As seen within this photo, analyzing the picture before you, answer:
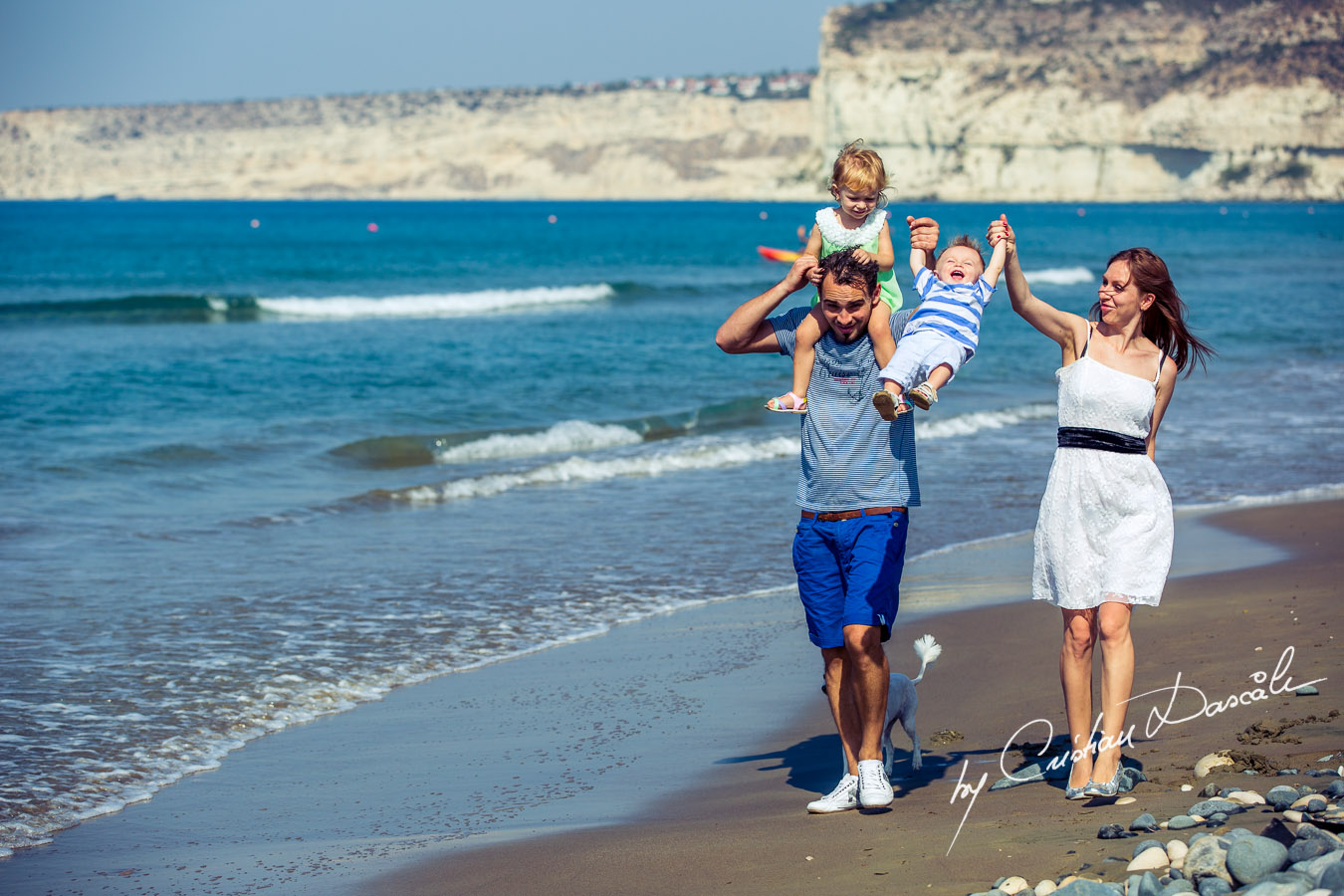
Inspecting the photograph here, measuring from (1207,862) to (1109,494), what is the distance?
53.5 inches

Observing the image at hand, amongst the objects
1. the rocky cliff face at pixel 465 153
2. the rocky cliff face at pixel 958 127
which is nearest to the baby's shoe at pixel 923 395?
the rocky cliff face at pixel 958 127

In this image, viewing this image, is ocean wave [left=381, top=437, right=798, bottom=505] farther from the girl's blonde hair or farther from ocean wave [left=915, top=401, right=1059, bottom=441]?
the girl's blonde hair

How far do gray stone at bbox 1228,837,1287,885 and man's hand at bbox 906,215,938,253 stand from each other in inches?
85.1

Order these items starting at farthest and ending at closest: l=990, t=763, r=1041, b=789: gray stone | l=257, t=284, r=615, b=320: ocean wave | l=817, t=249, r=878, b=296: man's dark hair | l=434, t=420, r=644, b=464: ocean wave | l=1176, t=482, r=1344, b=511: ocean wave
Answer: l=257, t=284, r=615, b=320: ocean wave, l=434, t=420, r=644, b=464: ocean wave, l=1176, t=482, r=1344, b=511: ocean wave, l=990, t=763, r=1041, b=789: gray stone, l=817, t=249, r=878, b=296: man's dark hair

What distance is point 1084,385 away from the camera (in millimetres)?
4348

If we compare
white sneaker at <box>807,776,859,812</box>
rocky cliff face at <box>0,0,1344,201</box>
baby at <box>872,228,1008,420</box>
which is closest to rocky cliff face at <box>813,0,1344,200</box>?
rocky cliff face at <box>0,0,1344,201</box>

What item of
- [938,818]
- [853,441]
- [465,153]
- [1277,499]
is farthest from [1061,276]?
[465,153]

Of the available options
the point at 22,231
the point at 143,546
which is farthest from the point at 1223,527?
the point at 22,231

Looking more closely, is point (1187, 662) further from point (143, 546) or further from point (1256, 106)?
point (1256, 106)

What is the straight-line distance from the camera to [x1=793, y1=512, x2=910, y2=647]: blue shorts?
4309mm

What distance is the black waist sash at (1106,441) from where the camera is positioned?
14.2 ft

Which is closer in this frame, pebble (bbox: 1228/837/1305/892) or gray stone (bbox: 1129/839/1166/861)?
pebble (bbox: 1228/837/1305/892)

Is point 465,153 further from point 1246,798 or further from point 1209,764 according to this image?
point 1246,798

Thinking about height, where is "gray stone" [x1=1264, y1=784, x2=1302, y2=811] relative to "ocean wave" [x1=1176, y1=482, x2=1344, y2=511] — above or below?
above
